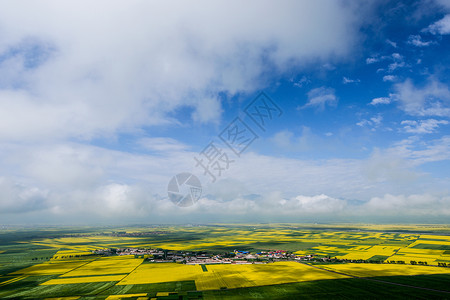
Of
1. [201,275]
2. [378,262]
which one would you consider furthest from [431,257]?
[201,275]

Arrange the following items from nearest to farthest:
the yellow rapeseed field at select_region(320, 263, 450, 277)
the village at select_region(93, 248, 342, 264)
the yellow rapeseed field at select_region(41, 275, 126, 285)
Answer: the yellow rapeseed field at select_region(41, 275, 126, 285) < the yellow rapeseed field at select_region(320, 263, 450, 277) < the village at select_region(93, 248, 342, 264)

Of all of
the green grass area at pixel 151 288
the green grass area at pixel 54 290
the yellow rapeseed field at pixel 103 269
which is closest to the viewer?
the green grass area at pixel 54 290

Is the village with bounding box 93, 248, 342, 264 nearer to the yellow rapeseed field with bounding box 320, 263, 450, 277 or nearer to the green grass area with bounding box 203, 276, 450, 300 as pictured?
the yellow rapeseed field with bounding box 320, 263, 450, 277

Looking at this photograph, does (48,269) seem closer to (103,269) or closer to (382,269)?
(103,269)

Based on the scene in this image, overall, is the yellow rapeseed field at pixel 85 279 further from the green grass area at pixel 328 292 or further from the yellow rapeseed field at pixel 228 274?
the green grass area at pixel 328 292

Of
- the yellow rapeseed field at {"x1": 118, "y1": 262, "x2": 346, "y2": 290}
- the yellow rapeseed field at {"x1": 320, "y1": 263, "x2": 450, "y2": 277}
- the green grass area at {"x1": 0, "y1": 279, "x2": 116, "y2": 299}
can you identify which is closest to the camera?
the green grass area at {"x1": 0, "y1": 279, "x2": 116, "y2": 299}

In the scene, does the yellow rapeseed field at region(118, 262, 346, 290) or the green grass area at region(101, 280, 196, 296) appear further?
the yellow rapeseed field at region(118, 262, 346, 290)

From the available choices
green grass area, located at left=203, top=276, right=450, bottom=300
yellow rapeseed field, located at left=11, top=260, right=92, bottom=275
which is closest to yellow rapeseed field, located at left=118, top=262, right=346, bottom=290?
green grass area, located at left=203, top=276, right=450, bottom=300

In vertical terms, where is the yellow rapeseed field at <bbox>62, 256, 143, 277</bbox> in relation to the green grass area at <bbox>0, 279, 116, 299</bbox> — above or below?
below

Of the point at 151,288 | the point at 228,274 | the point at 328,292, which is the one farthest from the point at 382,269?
the point at 151,288

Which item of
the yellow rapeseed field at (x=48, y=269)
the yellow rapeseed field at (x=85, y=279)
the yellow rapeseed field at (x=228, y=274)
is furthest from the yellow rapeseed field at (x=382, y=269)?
the yellow rapeseed field at (x=48, y=269)

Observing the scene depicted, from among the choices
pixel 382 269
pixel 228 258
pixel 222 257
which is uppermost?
pixel 382 269

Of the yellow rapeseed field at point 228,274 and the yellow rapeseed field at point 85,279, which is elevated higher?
the yellow rapeseed field at point 85,279
